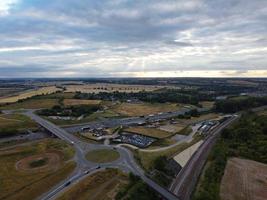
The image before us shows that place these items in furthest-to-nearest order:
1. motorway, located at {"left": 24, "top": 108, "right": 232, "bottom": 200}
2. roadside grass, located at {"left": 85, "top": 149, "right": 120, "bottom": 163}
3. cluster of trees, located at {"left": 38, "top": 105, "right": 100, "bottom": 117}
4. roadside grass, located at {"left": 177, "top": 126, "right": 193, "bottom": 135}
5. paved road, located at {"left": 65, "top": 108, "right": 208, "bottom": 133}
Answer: cluster of trees, located at {"left": 38, "top": 105, "right": 100, "bottom": 117} < paved road, located at {"left": 65, "top": 108, "right": 208, "bottom": 133} < roadside grass, located at {"left": 177, "top": 126, "right": 193, "bottom": 135} < roadside grass, located at {"left": 85, "top": 149, "right": 120, "bottom": 163} < motorway, located at {"left": 24, "top": 108, "right": 232, "bottom": 200}

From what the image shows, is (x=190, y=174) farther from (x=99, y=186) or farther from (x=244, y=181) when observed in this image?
(x=99, y=186)

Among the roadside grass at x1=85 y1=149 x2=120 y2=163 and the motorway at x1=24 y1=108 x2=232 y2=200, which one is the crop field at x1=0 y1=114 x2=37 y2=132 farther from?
the roadside grass at x1=85 y1=149 x2=120 y2=163

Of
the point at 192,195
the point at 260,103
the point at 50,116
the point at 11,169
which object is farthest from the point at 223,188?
the point at 260,103

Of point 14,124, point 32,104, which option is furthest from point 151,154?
point 32,104

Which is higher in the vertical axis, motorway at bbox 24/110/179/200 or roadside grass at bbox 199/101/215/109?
roadside grass at bbox 199/101/215/109

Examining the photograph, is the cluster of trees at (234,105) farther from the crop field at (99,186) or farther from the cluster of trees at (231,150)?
the crop field at (99,186)

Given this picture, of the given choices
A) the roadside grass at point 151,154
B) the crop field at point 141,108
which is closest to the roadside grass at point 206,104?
the crop field at point 141,108

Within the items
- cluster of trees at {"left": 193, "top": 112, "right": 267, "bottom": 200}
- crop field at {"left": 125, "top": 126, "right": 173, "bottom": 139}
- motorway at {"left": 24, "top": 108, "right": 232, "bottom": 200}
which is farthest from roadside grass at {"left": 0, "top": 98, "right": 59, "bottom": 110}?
cluster of trees at {"left": 193, "top": 112, "right": 267, "bottom": 200}
